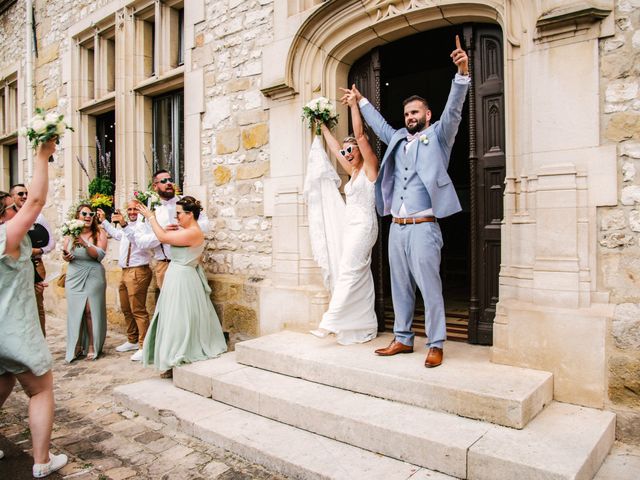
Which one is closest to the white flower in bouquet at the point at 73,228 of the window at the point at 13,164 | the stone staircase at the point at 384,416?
the stone staircase at the point at 384,416

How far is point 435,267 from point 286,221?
195cm

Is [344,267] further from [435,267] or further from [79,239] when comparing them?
[79,239]

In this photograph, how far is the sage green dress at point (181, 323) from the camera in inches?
186

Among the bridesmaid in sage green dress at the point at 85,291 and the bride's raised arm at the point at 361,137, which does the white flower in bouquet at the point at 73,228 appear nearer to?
the bridesmaid in sage green dress at the point at 85,291

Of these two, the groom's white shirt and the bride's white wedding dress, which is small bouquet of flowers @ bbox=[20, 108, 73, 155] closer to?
the bride's white wedding dress

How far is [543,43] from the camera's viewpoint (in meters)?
3.58

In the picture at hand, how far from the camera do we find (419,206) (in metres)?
3.84

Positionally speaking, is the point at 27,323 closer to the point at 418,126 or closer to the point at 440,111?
the point at 418,126

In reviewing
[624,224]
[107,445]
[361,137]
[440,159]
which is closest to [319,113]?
[361,137]

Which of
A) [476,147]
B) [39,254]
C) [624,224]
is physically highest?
[476,147]

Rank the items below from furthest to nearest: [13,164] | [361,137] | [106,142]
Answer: [13,164] < [106,142] < [361,137]

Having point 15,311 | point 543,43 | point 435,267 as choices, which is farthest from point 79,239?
point 543,43

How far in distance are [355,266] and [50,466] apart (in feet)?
8.79

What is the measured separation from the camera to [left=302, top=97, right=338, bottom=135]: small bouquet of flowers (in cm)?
476
